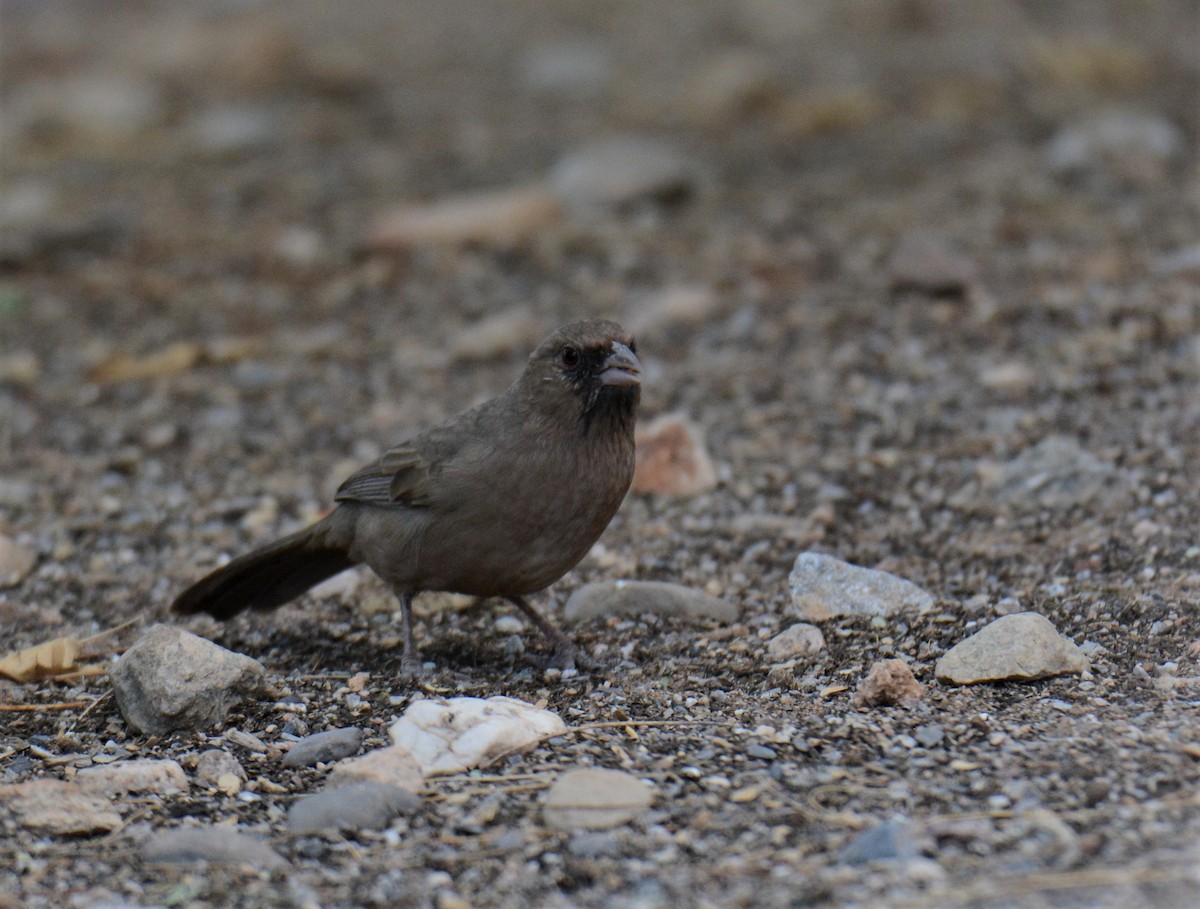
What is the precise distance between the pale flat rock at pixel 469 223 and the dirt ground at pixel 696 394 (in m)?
0.06

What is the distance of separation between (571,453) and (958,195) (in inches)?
203

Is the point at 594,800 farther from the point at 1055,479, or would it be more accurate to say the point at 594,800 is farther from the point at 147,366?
the point at 147,366

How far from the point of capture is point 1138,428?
20.3 feet

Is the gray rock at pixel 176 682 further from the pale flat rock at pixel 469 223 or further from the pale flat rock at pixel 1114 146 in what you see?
the pale flat rock at pixel 1114 146

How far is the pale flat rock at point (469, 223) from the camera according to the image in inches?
361

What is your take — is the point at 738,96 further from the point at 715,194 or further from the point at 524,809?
the point at 524,809

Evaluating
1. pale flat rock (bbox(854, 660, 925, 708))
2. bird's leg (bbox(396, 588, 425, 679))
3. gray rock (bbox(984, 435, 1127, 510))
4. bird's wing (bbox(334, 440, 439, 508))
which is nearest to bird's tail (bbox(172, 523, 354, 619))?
bird's wing (bbox(334, 440, 439, 508))

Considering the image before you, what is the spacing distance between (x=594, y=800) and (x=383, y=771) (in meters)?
0.58

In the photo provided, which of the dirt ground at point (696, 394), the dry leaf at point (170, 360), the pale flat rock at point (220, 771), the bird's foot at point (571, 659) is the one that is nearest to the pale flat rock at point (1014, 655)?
the dirt ground at point (696, 394)

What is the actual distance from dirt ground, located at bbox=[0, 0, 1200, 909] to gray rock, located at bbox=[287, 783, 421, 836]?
0.22 feet

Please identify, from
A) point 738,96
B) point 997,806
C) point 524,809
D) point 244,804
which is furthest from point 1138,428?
point 738,96

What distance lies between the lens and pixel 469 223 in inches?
364

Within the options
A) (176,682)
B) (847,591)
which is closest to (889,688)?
(847,591)

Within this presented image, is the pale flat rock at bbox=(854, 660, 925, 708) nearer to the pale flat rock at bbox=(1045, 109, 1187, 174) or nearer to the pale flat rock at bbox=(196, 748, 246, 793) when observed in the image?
the pale flat rock at bbox=(196, 748, 246, 793)
